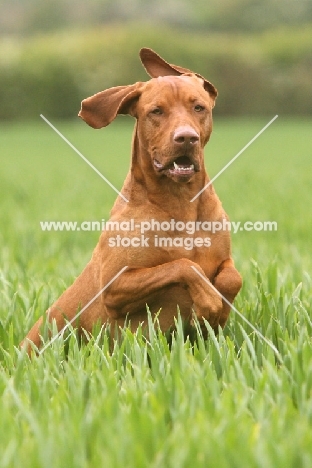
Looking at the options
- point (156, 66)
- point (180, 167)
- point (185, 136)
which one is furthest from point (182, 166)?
point (156, 66)

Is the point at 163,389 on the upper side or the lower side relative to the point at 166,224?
lower

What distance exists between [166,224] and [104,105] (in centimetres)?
71

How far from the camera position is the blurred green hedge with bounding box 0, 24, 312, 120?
133 ft

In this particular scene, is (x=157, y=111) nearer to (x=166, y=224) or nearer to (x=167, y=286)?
(x=166, y=224)

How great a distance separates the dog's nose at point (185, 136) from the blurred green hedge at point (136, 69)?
118 ft

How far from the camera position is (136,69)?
40.5m

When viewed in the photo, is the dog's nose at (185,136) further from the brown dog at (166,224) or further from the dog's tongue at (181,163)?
the dog's tongue at (181,163)

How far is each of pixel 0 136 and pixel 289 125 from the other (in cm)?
1231

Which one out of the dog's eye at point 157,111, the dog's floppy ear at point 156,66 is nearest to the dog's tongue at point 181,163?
the dog's eye at point 157,111

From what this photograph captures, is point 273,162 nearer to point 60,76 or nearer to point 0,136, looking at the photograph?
Result: point 0,136

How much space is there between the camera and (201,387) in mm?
2891

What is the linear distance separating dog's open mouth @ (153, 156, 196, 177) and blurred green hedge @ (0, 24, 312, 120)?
118 ft

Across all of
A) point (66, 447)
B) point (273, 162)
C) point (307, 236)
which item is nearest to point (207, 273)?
point (66, 447)

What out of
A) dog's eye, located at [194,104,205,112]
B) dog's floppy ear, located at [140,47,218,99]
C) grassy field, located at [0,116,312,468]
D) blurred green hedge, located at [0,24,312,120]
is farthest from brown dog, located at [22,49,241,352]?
blurred green hedge, located at [0,24,312,120]
